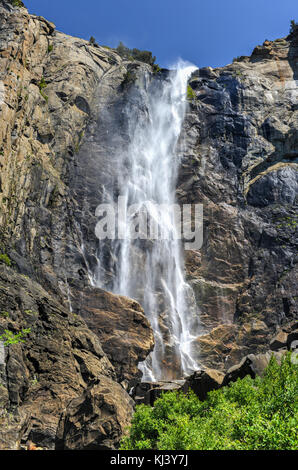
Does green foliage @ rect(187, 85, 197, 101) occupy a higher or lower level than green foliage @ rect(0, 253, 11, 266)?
higher

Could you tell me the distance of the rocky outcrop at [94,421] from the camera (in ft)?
69.7

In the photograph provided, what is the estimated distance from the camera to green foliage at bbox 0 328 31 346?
1021 inches

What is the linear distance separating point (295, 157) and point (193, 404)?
132 ft

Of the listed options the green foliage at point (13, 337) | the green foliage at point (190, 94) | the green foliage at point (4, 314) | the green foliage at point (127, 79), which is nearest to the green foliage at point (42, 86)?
the green foliage at point (127, 79)

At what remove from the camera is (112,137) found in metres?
56.1


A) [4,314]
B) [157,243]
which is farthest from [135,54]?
[4,314]

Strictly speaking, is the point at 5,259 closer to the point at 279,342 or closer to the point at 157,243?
the point at 157,243

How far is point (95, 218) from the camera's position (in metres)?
48.7

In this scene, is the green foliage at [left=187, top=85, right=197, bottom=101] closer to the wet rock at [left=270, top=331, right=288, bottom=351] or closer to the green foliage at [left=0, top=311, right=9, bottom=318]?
the wet rock at [left=270, top=331, right=288, bottom=351]

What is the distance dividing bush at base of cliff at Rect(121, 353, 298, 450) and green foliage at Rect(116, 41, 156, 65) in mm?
57117

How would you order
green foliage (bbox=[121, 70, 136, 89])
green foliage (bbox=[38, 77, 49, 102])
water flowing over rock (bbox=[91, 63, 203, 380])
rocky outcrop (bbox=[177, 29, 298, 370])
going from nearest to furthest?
Result: water flowing over rock (bbox=[91, 63, 203, 380]) < rocky outcrop (bbox=[177, 29, 298, 370]) < green foliage (bbox=[38, 77, 49, 102]) < green foliage (bbox=[121, 70, 136, 89])

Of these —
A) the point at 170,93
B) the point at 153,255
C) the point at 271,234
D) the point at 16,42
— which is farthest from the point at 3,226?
the point at 170,93

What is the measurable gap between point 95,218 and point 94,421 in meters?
28.9

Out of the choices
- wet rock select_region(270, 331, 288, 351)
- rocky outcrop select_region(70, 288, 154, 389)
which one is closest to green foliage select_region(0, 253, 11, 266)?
rocky outcrop select_region(70, 288, 154, 389)
